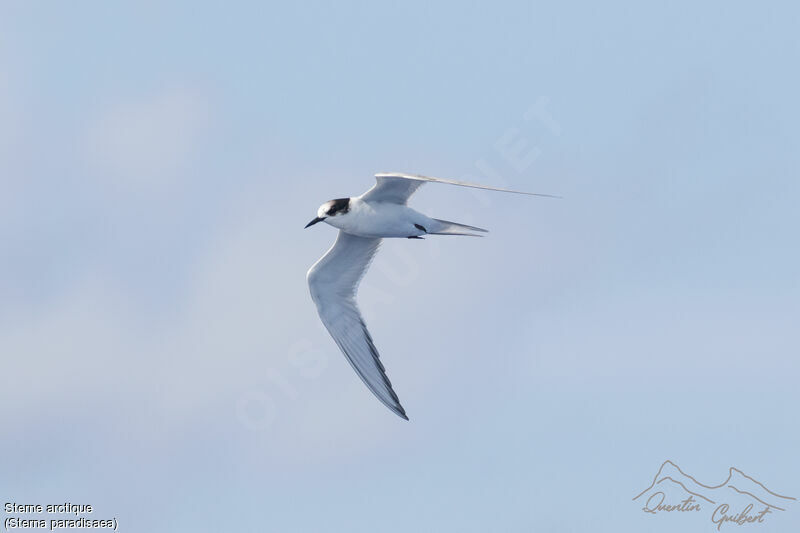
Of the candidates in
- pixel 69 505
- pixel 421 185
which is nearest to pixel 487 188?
pixel 421 185

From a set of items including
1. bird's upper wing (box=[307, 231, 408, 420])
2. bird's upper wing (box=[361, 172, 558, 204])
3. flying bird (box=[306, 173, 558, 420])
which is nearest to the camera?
bird's upper wing (box=[361, 172, 558, 204])

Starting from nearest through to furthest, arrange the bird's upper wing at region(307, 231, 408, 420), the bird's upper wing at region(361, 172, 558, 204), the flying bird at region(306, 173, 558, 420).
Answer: the bird's upper wing at region(361, 172, 558, 204)
the flying bird at region(306, 173, 558, 420)
the bird's upper wing at region(307, 231, 408, 420)

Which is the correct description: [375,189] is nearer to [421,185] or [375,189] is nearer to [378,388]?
[421,185]

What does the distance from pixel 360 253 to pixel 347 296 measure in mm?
998

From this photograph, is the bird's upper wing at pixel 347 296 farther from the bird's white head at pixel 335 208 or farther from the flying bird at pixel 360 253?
the bird's white head at pixel 335 208

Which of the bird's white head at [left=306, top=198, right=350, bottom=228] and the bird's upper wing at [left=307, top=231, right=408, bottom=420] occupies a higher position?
the bird's white head at [left=306, top=198, right=350, bottom=228]

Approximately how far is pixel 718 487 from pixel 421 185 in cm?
777

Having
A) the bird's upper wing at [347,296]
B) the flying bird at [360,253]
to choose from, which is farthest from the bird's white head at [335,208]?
the bird's upper wing at [347,296]

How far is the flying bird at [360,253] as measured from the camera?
18344 millimetres

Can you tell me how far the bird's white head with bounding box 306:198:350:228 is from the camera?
60.8 ft

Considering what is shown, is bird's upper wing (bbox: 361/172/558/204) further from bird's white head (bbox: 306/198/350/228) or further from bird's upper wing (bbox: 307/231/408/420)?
bird's upper wing (bbox: 307/231/408/420)

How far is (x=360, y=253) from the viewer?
66.2 ft

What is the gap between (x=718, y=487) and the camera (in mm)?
16625

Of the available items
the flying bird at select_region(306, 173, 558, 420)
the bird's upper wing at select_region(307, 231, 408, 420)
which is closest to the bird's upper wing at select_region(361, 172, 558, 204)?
the flying bird at select_region(306, 173, 558, 420)
